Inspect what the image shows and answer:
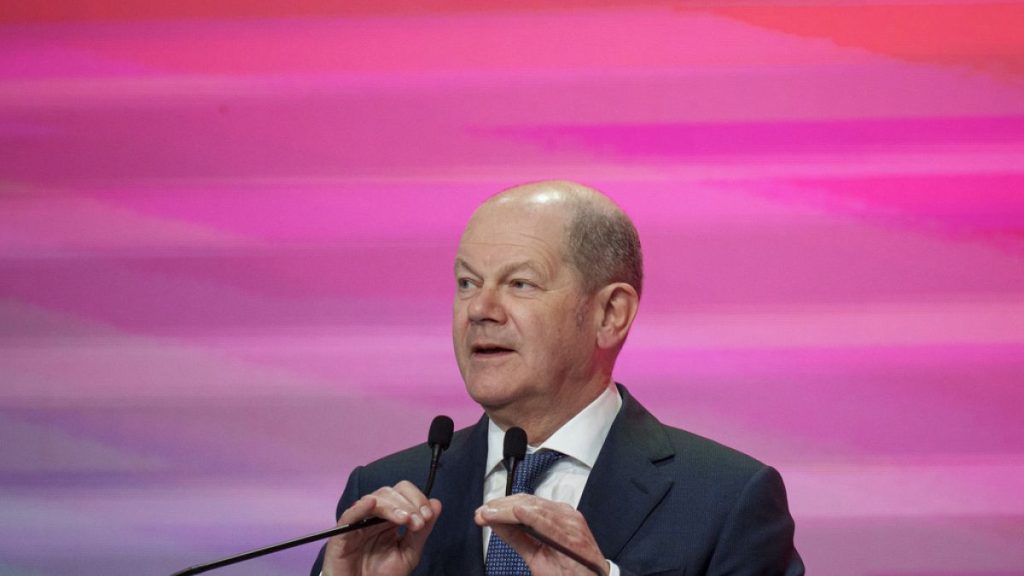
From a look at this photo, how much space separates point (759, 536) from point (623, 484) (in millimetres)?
248

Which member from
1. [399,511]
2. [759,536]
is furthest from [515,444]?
[759,536]

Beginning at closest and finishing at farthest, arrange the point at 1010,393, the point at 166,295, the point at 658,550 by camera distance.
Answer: the point at 658,550 < the point at 1010,393 < the point at 166,295

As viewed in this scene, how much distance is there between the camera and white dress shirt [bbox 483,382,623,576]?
2.58 metres

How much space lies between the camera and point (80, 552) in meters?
3.50

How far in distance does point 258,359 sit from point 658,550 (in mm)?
1340

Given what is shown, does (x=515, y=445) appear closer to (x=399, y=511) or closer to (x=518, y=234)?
(x=399, y=511)

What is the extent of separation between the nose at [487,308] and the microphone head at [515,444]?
8.8 inches

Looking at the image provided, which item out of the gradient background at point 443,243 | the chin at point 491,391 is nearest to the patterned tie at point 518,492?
the chin at point 491,391

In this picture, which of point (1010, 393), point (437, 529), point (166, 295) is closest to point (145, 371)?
point (166, 295)

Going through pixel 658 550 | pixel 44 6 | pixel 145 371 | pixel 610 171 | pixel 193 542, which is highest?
pixel 44 6

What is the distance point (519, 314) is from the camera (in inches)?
99.8

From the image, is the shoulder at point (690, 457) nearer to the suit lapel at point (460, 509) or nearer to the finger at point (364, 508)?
the suit lapel at point (460, 509)

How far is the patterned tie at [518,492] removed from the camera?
2502mm

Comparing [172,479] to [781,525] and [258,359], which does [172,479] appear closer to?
[258,359]
